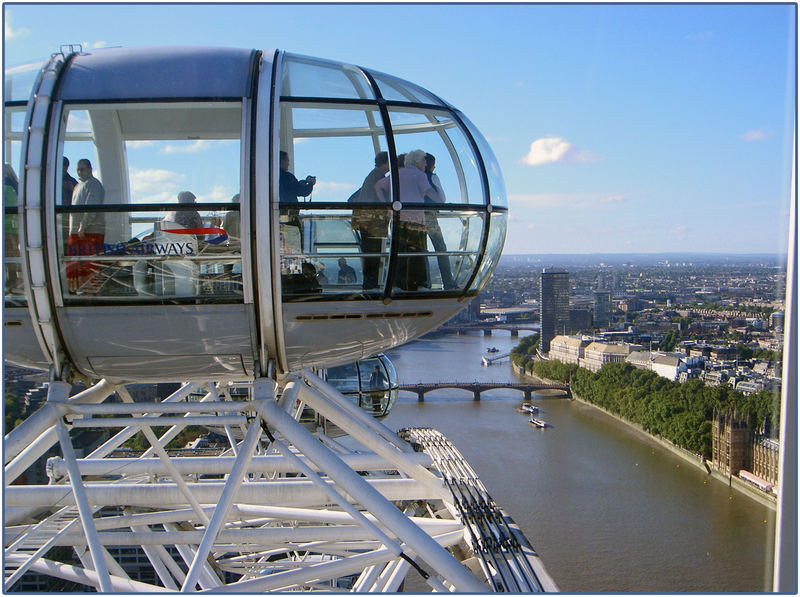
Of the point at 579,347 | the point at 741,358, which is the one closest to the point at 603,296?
the point at 579,347

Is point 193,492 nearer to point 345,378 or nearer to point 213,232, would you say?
point 213,232

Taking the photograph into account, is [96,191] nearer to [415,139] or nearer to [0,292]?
[0,292]

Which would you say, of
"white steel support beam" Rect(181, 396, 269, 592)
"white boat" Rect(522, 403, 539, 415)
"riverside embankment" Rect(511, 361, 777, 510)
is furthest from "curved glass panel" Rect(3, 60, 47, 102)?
"white boat" Rect(522, 403, 539, 415)

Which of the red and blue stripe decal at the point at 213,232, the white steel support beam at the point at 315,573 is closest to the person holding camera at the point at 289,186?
the red and blue stripe decal at the point at 213,232

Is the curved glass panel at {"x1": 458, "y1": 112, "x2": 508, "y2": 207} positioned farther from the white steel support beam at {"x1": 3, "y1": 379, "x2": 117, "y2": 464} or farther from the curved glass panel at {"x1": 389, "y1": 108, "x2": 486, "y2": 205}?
the white steel support beam at {"x1": 3, "y1": 379, "x2": 117, "y2": 464}

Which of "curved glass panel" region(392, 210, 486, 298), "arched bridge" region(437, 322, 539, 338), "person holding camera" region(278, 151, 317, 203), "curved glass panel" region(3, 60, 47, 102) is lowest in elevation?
"arched bridge" region(437, 322, 539, 338)

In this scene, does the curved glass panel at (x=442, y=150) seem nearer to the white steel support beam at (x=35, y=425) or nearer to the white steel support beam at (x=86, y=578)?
the white steel support beam at (x=35, y=425)
